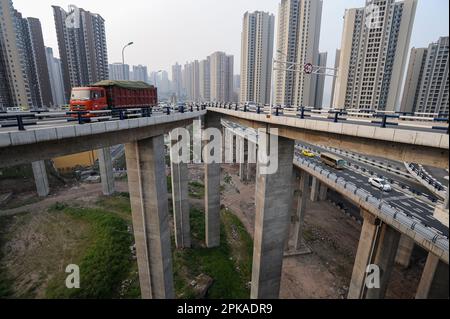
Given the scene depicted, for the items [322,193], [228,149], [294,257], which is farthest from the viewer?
[228,149]

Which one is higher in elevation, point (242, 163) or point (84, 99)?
point (84, 99)

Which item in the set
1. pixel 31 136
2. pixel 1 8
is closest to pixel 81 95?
pixel 31 136

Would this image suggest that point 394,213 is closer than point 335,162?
Yes

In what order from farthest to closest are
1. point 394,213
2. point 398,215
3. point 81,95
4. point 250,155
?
point 250,155 < point 394,213 < point 398,215 < point 81,95

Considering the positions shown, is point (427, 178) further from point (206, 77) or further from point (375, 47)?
point (206, 77)

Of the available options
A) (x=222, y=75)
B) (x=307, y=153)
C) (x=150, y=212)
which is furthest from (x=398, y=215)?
(x=222, y=75)
